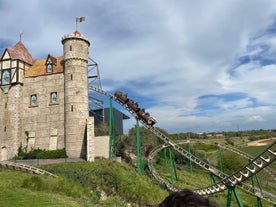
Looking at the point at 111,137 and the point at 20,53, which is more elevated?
the point at 20,53

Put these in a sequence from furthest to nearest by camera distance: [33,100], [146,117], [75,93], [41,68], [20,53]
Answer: [20,53] → [41,68] → [33,100] → [75,93] → [146,117]

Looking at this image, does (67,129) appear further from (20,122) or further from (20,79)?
(20,79)

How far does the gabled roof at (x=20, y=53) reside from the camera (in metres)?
35.1

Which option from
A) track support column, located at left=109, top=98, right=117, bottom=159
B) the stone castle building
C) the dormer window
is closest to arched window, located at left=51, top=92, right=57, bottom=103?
the stone castle building

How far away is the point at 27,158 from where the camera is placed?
103 feet

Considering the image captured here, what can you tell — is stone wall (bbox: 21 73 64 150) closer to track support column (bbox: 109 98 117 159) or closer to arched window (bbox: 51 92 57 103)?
arched window (bbox: 51 92 57 103)

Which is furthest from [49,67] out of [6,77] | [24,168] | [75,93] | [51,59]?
[24,168]

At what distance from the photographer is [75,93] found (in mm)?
31625

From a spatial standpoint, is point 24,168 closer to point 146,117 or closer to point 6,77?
point 146,117

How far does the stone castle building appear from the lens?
101ft

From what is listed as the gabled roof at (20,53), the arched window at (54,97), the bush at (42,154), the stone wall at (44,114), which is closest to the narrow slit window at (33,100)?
the stone wall at (44,114)

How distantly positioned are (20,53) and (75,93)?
35.1 feet

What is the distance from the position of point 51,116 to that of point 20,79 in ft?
21.5

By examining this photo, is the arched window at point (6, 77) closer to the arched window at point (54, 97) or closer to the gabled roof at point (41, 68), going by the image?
the gabled roof at point (41, 68)
